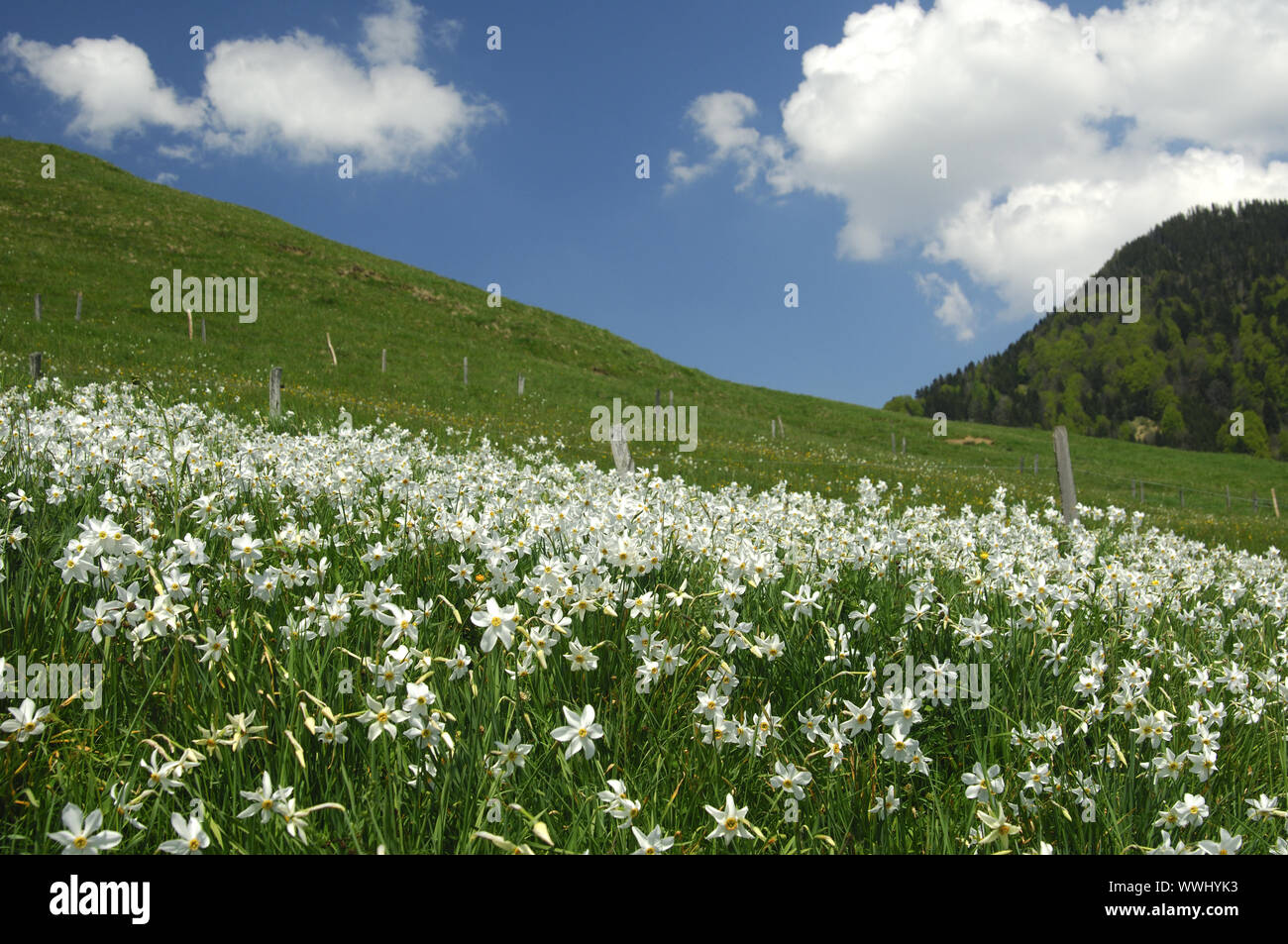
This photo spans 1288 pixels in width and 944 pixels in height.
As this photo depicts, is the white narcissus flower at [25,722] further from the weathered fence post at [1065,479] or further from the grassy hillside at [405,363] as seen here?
the weathered fence post at [1065,479]

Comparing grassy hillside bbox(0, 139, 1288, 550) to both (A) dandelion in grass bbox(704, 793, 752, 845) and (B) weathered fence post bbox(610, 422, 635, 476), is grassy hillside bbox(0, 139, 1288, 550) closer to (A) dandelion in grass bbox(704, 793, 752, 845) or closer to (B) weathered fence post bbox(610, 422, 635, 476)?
(B) weathered fence post bbox(610, 422, 635, 476)

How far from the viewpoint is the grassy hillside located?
23.7 m

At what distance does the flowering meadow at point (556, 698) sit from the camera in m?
2.39

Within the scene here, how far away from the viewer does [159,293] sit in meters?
37.1

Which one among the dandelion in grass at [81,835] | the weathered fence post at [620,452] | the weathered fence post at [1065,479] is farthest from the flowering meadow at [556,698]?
the weathered fence post at [1065,479]

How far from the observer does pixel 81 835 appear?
1.78 meters

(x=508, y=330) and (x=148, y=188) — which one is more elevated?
(x=148, y=188)

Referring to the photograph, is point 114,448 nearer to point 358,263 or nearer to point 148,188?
point 358,263

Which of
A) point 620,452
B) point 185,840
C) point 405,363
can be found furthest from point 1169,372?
point 185,840
